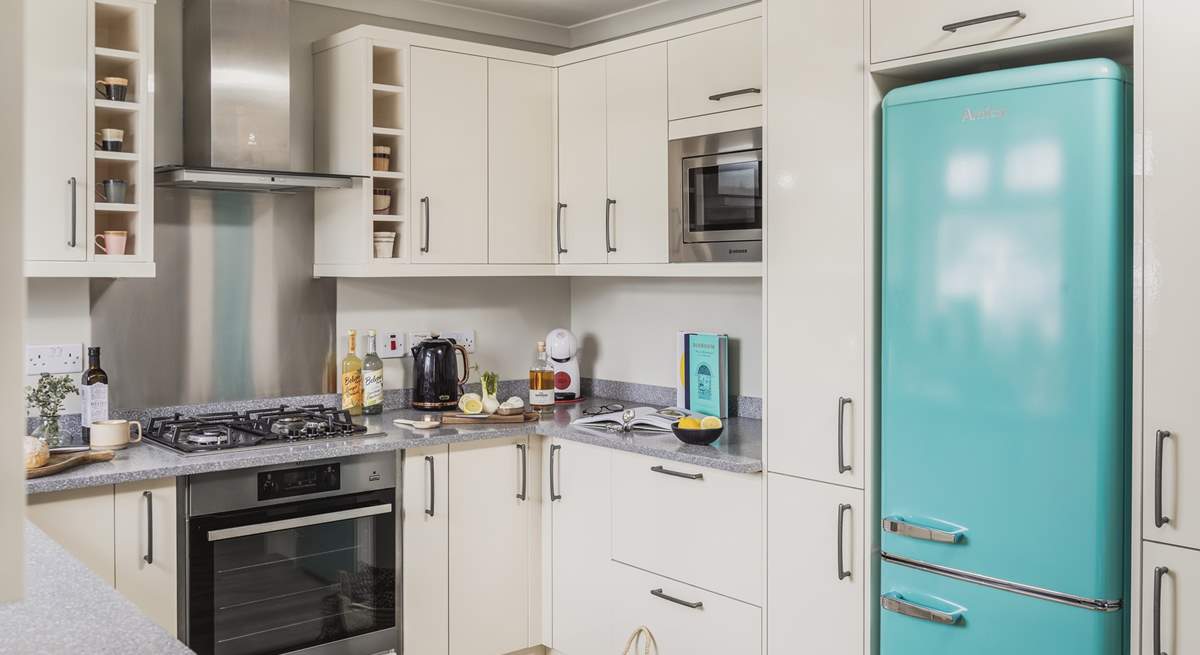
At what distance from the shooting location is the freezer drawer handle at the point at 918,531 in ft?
7.75

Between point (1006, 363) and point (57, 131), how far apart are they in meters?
2.60

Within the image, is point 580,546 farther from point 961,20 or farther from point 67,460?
point 961,20

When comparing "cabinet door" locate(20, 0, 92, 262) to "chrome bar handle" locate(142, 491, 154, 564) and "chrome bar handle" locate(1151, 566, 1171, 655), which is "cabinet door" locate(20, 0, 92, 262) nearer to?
"chrome bar handle" locate(142, 491, 154, 564)

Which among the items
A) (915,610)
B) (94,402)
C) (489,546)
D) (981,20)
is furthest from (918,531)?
(94,402)

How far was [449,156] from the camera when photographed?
368 centimetres

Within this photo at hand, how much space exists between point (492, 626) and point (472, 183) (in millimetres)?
1592

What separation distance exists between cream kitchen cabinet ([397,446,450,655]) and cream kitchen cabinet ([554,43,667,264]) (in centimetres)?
100


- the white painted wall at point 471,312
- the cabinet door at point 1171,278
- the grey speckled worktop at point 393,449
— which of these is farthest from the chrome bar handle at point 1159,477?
the white painted wall at point 471,312

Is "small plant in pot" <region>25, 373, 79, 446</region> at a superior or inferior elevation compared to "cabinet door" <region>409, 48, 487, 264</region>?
inferior

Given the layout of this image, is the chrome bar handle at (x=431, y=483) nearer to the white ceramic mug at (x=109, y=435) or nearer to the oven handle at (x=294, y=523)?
the oven handle at (x=294, y=523)

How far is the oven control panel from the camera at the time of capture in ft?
9.79

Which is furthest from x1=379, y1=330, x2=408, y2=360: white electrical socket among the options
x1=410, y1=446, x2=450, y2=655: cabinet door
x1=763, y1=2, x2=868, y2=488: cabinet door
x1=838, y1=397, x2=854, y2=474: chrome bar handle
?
x1=838, y1=397, x2=854, y2=474: chrome bar handle

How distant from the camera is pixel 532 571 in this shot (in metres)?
3.61

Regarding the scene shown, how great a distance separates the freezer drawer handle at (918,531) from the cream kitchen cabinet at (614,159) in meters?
1.35
